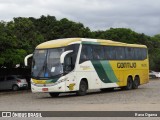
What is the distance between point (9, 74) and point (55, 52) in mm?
18512

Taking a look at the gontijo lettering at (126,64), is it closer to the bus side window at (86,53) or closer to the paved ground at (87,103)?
the bus side window at (86,53)

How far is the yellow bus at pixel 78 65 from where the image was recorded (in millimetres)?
27094

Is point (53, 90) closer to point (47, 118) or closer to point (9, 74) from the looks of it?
point (47, 118)

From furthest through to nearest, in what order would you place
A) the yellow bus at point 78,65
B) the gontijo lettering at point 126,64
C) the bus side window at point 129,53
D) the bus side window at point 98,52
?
the bus side window at point 129,53 → the gontijo lettering at point 126,64 → the bus side window at point 98,52 → the yellow bus at point 78,65

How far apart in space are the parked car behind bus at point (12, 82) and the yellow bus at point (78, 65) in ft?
39.1

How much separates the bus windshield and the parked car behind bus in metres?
14.8

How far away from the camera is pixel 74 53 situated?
27.8 meters

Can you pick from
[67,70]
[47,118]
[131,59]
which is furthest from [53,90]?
[47,118]

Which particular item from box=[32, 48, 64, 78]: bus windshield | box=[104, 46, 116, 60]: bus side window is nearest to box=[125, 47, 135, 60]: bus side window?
box=[104, 46, 116, 60]: bus side window

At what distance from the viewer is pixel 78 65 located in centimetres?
2816

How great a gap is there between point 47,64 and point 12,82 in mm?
16018

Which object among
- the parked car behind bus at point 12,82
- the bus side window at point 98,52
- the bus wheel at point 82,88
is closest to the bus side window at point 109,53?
the bus side window at point 98,52

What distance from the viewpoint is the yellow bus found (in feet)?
88.9

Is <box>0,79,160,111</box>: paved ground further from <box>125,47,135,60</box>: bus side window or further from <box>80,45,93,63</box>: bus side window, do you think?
<box>125,47,135,60</box>: bus side window
